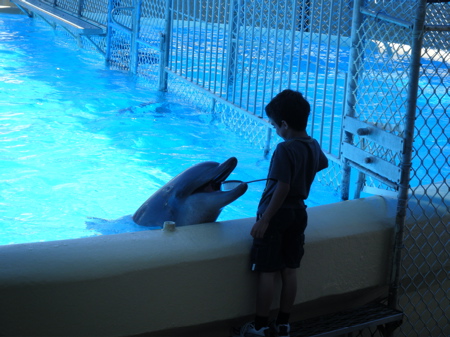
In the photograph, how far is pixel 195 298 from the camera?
2.66 m

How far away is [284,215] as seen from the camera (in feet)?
9.21

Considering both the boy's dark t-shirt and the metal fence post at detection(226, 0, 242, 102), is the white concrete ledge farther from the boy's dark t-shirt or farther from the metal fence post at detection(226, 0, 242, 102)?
the metal fence post at detection(226, 0, 242, 102)

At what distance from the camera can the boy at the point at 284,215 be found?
2744 millimetres

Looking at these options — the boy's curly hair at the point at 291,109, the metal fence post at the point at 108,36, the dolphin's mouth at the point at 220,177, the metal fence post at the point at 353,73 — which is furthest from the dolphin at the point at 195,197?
the metal fence post at the point at 108,36

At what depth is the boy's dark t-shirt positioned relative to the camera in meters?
2.74

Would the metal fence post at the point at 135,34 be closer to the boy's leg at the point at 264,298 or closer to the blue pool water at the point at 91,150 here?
the blue pool water at the point at 91,150

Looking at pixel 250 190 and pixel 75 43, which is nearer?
pixel 250 190

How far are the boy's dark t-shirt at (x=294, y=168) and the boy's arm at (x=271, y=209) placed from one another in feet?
0.10

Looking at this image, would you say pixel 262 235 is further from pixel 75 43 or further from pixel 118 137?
pixel 75 43

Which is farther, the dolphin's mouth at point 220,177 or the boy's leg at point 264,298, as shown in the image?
the dolphin's mouth at point 220,177

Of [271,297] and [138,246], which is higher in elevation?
[138,246]

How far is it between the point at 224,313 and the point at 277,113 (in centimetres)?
95

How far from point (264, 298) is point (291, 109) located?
0.87 metres

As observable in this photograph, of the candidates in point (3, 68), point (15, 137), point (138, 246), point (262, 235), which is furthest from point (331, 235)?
point (3, 68)
